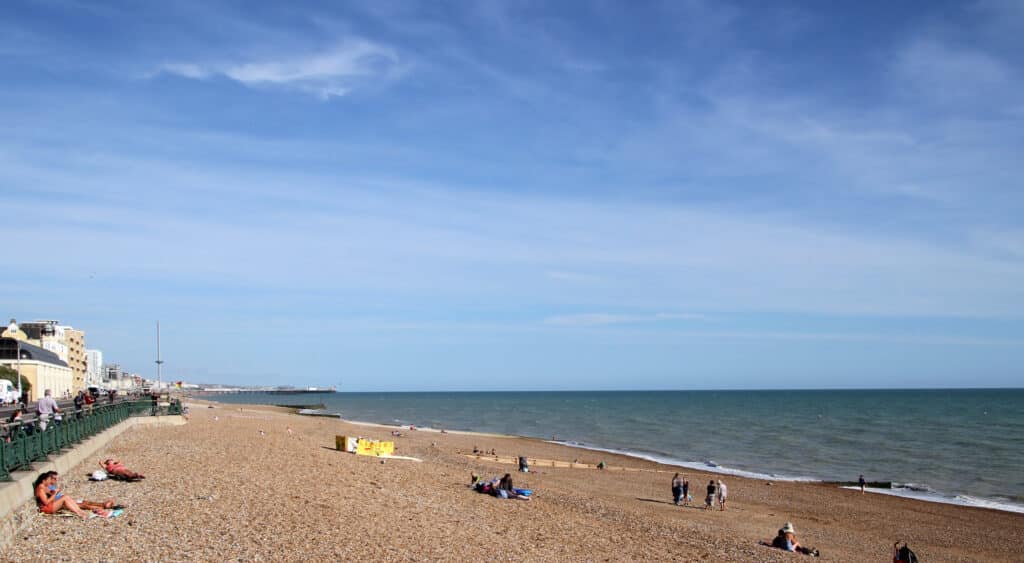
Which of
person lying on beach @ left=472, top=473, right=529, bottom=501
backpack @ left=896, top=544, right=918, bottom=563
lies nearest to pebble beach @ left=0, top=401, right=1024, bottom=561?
person lying on beach @ left=472, top=473, right=529, bottom=501

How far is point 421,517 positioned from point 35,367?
5430 centimetres

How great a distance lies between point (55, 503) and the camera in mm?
12797

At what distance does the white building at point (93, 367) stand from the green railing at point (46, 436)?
4764 inches

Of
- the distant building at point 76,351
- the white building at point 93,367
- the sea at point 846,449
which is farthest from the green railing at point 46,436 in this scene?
the white building at point 93,367

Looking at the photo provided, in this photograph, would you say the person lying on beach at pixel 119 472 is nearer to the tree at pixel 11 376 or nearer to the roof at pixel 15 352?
the tree at pixel 11 376

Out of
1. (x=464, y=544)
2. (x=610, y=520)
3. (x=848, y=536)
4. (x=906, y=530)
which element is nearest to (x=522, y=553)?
(x=464, y=544)

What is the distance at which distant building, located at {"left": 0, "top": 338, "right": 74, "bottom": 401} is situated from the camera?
2280 inches

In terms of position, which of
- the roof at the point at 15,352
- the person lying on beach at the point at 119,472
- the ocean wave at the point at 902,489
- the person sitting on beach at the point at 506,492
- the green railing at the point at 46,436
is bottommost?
the ocean wave at the point at 902,489

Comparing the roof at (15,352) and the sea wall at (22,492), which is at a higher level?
the roof at (15,352)

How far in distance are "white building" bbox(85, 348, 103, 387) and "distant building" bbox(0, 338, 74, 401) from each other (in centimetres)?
6737

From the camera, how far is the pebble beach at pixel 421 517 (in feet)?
39.8

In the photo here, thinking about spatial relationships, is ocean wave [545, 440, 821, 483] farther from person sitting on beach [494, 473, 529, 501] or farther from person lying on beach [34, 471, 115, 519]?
person lying on beach [34, 471, 115, 519]

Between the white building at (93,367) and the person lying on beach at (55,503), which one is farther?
the white building at (93,367)

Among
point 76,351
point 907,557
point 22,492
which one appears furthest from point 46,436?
point 76,351
